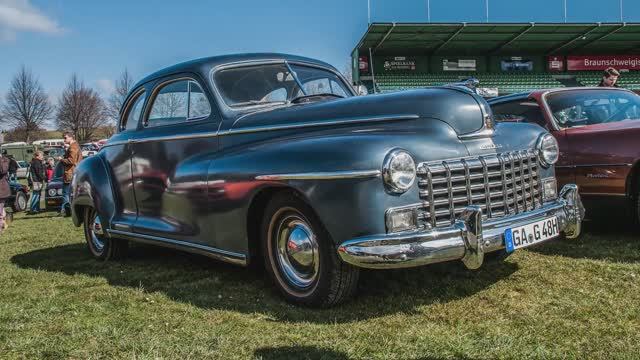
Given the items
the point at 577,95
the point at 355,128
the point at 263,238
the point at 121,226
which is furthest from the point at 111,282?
the point at 577,95

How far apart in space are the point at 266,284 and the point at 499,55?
27.0m

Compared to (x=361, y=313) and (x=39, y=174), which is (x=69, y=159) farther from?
(x=361, y=313)

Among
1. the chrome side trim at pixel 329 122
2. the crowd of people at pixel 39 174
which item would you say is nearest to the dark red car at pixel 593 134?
the chrome side trim at pixel 329 122

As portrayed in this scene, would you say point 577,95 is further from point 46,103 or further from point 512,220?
point 46,103

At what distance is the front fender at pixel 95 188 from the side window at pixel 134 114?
483 mm

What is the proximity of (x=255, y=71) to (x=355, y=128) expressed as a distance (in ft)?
4.75

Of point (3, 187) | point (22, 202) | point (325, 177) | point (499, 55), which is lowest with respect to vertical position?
point (22, 202)

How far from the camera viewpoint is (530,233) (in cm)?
378

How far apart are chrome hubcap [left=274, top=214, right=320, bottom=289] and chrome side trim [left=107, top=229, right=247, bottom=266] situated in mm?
324

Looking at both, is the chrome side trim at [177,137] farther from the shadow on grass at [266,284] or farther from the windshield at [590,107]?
the windshield at [590,107]

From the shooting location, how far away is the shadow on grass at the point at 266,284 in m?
3.75

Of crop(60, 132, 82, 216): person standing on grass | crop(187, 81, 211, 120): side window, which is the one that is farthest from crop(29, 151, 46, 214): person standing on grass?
crop(187, 81, 211, 120): side window

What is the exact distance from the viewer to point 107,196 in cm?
578

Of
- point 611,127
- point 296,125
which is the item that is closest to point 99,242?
point 296,125
